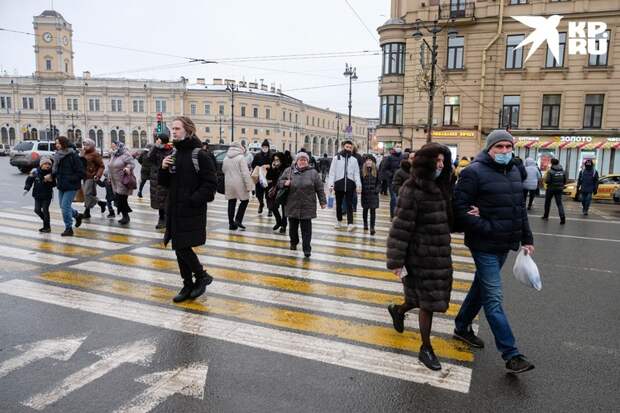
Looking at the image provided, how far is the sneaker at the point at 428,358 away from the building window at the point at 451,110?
30288mm

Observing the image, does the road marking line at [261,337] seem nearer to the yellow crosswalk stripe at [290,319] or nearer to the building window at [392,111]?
the yellow crosswalk stripe at [290,319]

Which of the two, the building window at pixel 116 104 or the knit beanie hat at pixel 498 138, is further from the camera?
the building window at pixel 116 104

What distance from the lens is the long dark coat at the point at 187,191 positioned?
5277 millimetres

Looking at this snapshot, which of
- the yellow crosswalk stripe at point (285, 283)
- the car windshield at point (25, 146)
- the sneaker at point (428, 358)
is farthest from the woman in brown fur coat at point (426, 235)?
the car windshield at point (25, 146)

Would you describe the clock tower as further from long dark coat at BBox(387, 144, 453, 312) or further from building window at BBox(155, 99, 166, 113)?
long dark coat at BBox(387, 144, 453, 312)

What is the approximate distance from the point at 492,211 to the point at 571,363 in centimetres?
154

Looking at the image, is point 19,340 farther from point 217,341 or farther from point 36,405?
point 217,341

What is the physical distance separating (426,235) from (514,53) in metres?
31.1

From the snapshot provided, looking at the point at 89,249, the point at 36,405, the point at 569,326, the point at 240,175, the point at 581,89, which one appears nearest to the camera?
the point at 36,405

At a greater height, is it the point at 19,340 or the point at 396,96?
the point at 396,96

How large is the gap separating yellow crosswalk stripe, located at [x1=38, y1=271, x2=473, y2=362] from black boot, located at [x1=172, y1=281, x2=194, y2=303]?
9 centimetres

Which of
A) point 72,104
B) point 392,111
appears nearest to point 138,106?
point 72,104

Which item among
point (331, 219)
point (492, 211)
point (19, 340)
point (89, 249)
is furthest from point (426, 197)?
point (331, 219)

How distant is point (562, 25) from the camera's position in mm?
29422
